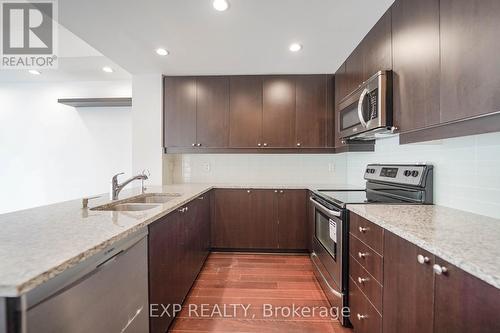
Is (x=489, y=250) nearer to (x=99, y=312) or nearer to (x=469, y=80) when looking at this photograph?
(x=469, y=80)

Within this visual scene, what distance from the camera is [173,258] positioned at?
169cm

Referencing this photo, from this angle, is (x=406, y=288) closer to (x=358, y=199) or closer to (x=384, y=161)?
(x=358, y=199)

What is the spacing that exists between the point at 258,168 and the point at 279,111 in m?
0.88

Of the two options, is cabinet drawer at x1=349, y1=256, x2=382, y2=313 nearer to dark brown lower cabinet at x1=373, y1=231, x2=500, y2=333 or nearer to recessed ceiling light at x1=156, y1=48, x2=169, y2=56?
dark brown lower cabinet at x1=373, y1=231, x2=500, y2=333

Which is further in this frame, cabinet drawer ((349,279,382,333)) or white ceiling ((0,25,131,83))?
white ceiling ((0,25,131,83))

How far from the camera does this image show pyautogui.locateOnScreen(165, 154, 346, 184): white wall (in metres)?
3.44

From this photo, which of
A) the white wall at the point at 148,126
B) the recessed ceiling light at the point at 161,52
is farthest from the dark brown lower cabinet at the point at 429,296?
the white wall at the point at 148,126

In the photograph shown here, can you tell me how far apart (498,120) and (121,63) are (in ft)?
10.8

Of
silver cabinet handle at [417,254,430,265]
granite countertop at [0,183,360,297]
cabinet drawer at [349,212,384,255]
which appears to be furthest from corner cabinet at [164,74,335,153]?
silver cabinet handle at [417,254,430,265]

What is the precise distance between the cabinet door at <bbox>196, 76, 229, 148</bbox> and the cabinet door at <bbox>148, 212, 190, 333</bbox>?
1.52 m

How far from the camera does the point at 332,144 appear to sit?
3105mm

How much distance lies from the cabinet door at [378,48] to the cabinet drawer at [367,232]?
1.09 meters

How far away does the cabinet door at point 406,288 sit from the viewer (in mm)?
920

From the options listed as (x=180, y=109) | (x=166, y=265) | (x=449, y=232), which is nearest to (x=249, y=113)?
(x=180, y=109)
